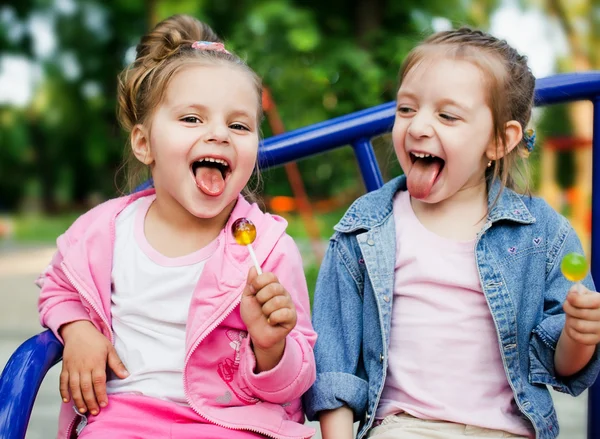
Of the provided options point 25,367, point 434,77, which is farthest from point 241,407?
point 434,77

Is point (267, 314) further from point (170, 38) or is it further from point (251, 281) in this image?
point (170, 38)

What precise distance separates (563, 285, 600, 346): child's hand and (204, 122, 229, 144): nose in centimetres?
61

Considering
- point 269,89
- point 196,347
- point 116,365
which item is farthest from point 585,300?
point 269,89

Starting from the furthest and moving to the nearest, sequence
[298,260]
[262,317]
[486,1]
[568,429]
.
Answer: [486,1]
[568,429]
[298,260]
[262,317]

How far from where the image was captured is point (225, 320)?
1297mm

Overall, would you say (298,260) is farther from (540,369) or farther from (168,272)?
(540,369)

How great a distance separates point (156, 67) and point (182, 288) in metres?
0.42

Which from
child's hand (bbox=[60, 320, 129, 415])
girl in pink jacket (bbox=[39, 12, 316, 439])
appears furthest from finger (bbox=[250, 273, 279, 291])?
child's hand (bbox=[60, 320, 129, 415])

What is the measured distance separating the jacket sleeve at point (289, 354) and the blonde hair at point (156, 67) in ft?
0.97

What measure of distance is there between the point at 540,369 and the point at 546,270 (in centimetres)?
17

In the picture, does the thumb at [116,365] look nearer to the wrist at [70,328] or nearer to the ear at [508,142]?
the wrist at [70,328]

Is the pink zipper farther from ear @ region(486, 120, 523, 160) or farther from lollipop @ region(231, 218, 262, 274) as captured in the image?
ear @ region(486, 120, 523, 160)

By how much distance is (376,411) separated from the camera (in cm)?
133

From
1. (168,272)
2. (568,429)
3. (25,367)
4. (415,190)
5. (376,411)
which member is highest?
(415,190)
